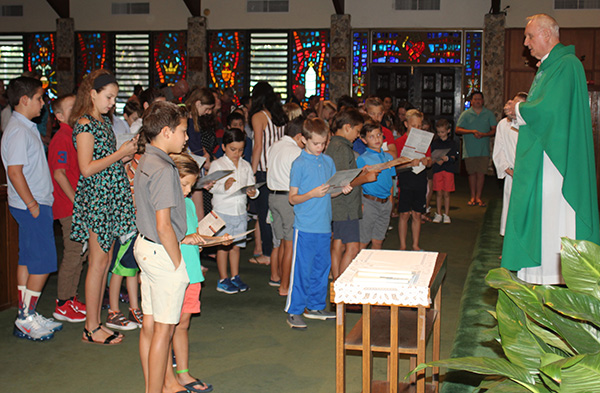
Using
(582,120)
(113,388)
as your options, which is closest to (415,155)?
(582,120)

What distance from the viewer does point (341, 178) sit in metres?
3.92

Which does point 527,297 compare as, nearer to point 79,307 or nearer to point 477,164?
point 79,307

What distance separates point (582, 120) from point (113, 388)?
2.90 m

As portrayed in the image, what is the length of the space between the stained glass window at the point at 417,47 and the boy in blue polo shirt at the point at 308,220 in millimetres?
9949

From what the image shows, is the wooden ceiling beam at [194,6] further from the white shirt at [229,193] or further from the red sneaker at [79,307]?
the red sneaker at [79,307]

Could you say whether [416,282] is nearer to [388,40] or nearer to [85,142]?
[85,142]

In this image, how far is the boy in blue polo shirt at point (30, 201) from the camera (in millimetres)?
3902

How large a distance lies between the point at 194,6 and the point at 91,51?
2681 mm

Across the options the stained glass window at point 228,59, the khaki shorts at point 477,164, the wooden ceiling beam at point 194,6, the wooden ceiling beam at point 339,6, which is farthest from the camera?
the stained glass window at point 228,59

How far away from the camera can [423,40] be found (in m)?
13.6

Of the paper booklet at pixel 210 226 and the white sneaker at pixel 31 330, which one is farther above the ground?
the paper booklet at pixel 210 226

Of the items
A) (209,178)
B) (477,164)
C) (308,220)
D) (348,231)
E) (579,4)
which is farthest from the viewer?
(579,4)

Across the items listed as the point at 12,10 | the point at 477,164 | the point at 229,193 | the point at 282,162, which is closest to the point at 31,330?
the point at 229,193

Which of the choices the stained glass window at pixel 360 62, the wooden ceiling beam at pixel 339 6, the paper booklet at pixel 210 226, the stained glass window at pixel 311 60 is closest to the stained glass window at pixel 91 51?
the stained glass window at pixel 311 60
